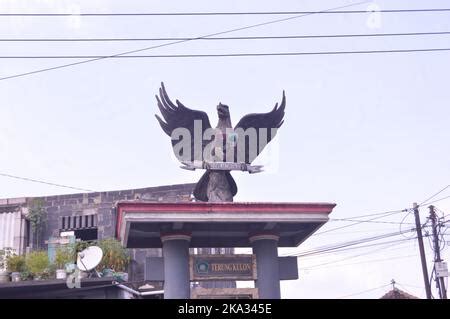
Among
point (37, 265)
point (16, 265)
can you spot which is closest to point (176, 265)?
point (37, 265)

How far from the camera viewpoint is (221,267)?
1448 centimetres

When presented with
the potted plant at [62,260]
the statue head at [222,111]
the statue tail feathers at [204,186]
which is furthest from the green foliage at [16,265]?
the statue head at [222,111]

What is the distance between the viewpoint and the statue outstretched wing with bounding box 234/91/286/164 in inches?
613

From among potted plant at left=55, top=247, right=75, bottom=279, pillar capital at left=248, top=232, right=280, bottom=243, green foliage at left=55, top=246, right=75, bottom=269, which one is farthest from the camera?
green foliage at left=55, top=246, right=75, bottom=269

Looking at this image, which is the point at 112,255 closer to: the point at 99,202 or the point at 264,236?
the point at 99,202

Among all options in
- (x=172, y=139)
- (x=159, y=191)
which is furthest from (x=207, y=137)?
(x=159, y=191)

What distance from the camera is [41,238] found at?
91.5 ft

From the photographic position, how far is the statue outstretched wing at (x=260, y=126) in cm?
1556

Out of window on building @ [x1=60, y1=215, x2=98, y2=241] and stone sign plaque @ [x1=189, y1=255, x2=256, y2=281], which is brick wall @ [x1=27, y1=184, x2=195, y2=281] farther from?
stone sign plaque @ [x1=189, y1=255, x2=256, y2=281]

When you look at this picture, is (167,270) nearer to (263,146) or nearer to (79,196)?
(263,146)

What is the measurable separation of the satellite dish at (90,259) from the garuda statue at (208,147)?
537cm

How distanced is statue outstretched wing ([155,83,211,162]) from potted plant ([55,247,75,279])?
7.07 meters

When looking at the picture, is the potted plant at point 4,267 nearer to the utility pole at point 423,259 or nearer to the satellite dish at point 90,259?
the satellite dish at point 90,259

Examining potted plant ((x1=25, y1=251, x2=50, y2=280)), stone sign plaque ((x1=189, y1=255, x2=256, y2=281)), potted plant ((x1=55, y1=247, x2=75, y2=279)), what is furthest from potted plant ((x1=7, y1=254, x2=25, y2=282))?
stone sign plaque ((x1=189, y1=255, x2=256, y2=281))
